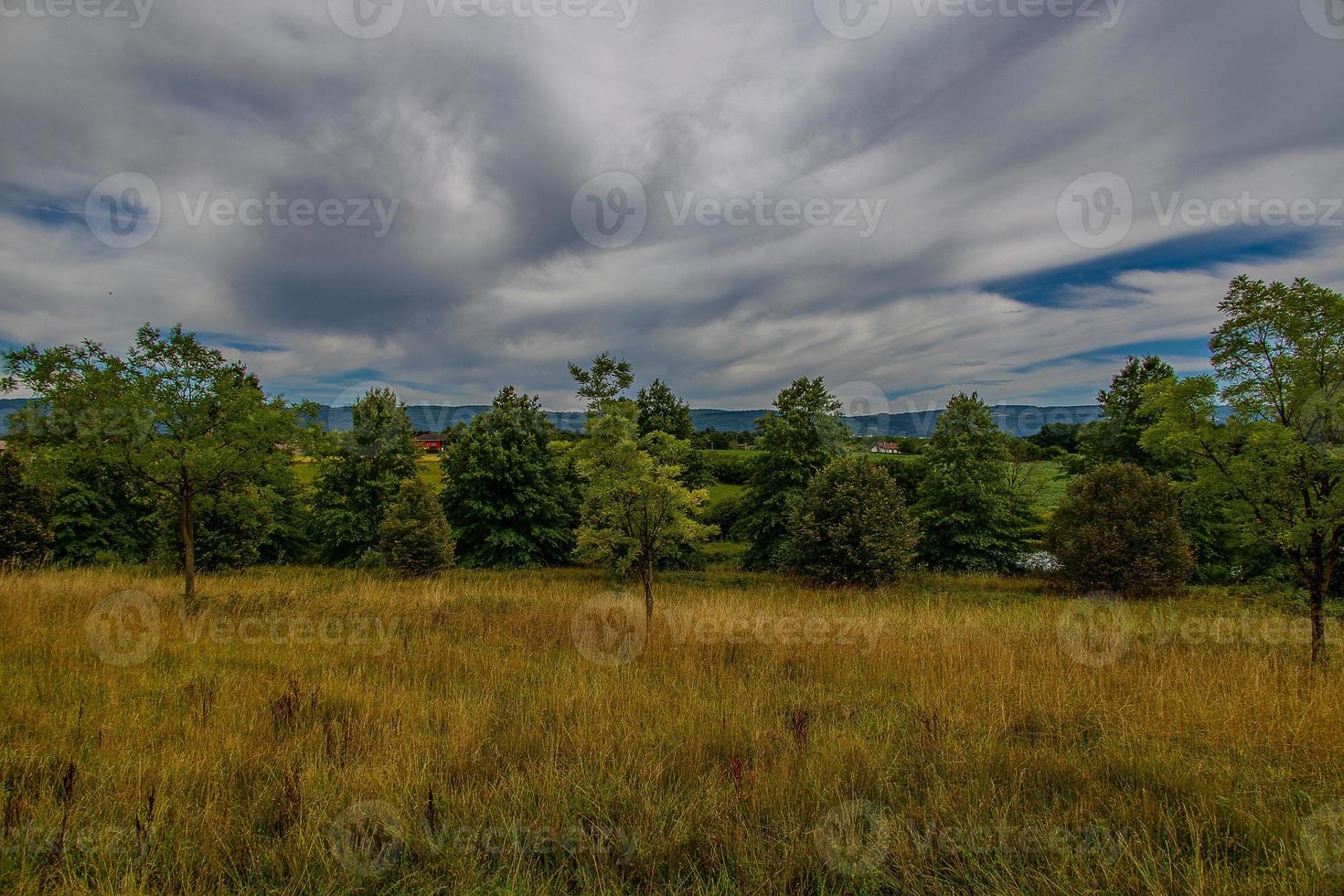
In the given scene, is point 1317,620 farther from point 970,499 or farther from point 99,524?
point 99,524

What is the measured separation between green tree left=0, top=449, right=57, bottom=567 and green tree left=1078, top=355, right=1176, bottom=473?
122 ft

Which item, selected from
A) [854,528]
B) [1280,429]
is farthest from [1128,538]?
[1280,429]

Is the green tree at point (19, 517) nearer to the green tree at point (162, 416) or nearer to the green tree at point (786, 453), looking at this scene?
the green tree at point (162, 416)

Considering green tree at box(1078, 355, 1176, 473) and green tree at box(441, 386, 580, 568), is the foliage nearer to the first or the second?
green tree at box(441, 386, 580, 568)

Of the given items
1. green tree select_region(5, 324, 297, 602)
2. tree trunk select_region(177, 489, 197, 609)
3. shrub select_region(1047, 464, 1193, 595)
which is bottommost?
shrub select_region(1047, 464, 1193, 595)

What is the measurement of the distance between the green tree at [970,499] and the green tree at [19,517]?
94.6 ft

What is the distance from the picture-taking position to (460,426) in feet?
77.4

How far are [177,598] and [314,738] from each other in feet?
27.4

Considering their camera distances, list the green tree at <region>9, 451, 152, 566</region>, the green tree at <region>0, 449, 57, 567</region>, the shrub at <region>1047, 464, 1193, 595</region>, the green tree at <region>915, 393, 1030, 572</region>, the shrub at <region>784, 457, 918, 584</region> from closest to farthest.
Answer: the green tree at <region>0, 449, 57, 567</region> → the shrub at <region>1047, 464, 1193, 595</region> → the shrub at <region>784, 457, 918, 584</region> → the green tree at <region>9, 451, 152, 566</region> → the green tree at <region>915, 393, 1030, 572</region>

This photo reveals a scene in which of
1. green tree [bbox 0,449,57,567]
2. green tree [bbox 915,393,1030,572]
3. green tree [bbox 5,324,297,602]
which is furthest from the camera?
green tree [bbox 915,393,1030,572]

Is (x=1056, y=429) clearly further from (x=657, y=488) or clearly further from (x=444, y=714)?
(x=444, y=714)

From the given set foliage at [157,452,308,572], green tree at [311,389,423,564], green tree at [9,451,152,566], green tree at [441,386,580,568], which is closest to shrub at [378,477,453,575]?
foliage at [157,452,308,572]

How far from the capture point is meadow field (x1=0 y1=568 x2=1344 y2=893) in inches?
101

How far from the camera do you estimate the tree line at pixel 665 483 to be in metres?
6.01
